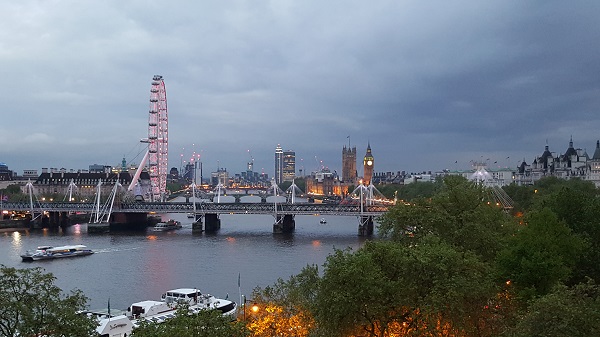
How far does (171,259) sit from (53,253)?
8.77m

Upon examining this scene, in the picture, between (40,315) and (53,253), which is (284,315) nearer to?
(40,315)

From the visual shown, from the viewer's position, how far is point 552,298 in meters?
10.5

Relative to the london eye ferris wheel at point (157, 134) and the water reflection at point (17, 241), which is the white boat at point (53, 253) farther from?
the london eye ferris wheel at point (157, 134)

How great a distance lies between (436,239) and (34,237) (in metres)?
49.1

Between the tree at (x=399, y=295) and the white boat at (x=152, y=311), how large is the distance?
4792mm

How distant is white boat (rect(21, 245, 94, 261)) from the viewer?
39.7 metres

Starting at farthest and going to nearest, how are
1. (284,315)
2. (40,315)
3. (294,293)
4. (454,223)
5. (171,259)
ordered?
1. (171,259)
2. (454,223)
3. (294,293)
4. (284,315)
5. (40,315)

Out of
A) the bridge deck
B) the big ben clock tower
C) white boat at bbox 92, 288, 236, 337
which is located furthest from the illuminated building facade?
white boat at bbox 92, 288, 236, 337

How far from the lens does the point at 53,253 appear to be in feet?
135

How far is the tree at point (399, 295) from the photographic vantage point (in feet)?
42.4

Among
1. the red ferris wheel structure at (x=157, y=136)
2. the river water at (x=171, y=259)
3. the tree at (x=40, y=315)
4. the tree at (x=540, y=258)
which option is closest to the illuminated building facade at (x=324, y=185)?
the red ferris wheel structure at (x=157, y=136)

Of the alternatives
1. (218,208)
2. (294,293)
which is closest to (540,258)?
(294,293)

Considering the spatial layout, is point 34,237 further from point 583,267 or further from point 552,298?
point 552,298

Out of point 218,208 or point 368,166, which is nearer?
point 218,208
